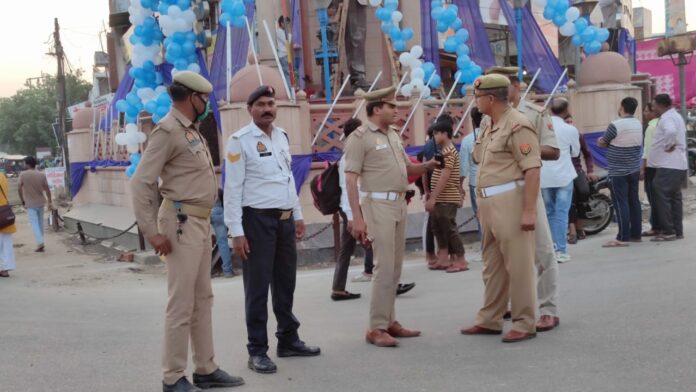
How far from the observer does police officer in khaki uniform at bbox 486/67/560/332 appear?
5441 millimetres

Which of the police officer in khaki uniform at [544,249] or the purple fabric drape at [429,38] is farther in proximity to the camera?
the purple fabric drape at [429,38]

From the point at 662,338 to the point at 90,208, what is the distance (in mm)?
15249

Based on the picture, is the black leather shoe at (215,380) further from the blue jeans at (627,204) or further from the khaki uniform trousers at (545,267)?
the blue jeans at (627,204)

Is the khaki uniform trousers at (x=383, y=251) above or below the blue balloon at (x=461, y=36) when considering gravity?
below

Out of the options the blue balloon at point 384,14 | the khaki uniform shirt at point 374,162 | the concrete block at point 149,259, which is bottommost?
the concrete block at point 149,259

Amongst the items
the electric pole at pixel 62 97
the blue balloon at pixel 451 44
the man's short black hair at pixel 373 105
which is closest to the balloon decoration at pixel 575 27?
the blue balloon at pixel 451 44

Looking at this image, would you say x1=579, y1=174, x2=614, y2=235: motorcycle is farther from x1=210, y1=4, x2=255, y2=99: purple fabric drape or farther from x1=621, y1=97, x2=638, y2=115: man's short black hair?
x1=210, y1=4, x2=255, y2=99: purple fabric drape

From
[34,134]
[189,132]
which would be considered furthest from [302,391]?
[34,134]

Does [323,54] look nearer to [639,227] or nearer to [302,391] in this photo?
[639,227]

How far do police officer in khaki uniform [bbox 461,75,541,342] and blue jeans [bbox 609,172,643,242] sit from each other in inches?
173

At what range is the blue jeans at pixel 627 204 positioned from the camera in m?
9.03

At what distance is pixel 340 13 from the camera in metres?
15.2

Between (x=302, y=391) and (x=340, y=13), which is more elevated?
(x=340, y=13)

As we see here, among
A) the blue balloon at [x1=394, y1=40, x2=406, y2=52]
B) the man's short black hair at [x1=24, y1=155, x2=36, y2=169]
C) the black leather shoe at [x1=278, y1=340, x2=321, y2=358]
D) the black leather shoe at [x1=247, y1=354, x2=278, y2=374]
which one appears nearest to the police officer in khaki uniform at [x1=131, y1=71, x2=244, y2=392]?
the black leather shoe at [x1=247, y1=354, x2=278, y2=374]
